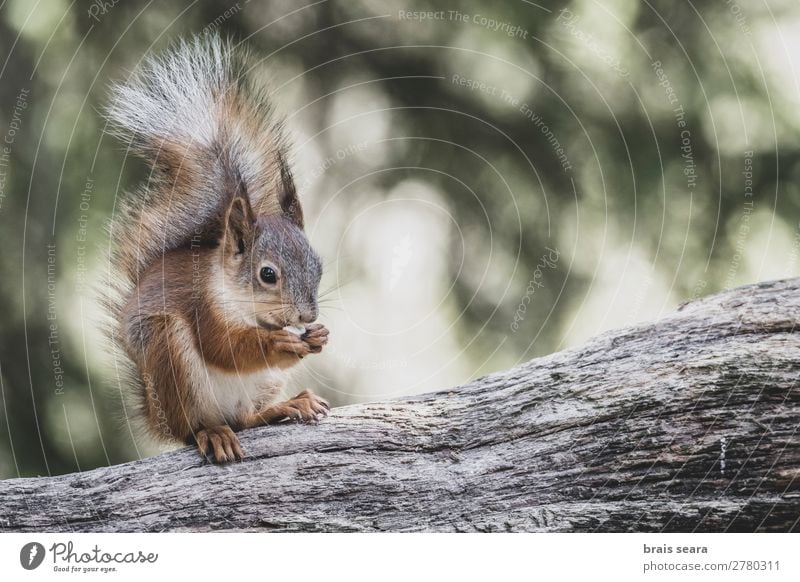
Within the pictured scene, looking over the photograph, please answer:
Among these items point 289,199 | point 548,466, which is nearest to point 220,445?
point 289,199

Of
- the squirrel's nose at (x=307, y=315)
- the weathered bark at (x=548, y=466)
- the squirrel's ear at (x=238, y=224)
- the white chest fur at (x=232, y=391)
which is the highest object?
the squirrel's ear at (x=238, y=224)

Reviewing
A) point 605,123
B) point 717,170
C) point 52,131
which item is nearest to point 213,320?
point 52,131

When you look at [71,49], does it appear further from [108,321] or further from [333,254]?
[333,254]

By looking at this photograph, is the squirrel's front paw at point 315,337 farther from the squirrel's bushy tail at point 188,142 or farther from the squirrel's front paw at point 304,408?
the squirrel's bushy tail at point 188,142

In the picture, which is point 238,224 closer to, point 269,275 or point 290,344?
point 269,275

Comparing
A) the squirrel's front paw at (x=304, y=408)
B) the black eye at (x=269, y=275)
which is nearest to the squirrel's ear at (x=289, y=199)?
the black eye at (x=269, y=275)

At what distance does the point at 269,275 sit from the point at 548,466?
649mm

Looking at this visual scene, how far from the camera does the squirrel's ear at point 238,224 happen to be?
1705mm

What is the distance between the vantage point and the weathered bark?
162 centimetres

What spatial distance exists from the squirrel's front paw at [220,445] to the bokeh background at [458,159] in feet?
0.97

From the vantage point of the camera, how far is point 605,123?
2100mm

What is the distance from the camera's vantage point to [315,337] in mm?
1658

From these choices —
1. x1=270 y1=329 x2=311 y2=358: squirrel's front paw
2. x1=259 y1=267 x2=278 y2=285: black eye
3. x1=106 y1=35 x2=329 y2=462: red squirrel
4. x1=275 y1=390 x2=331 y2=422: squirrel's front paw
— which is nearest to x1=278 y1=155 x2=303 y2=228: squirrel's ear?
x1=106 y1=35 x2=329 y2=462: red squirrel

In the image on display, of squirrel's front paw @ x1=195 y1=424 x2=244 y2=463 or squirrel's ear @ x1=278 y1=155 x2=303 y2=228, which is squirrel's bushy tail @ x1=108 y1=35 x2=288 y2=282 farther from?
squirrel's front paw @ x1=195 y1=424 x2=244 y2=463
